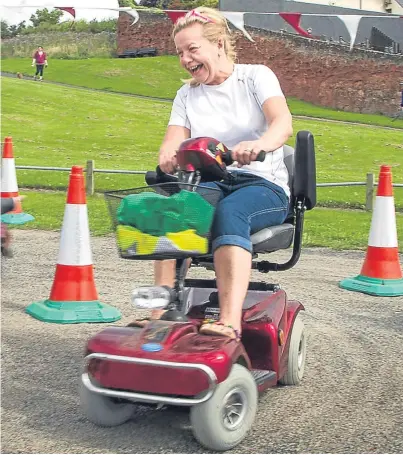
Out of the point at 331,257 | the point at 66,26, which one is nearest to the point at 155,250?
the point at 331,257

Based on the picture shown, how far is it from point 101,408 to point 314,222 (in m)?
7.49

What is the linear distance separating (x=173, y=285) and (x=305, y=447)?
92 centimetres

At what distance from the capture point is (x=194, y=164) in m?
3.46

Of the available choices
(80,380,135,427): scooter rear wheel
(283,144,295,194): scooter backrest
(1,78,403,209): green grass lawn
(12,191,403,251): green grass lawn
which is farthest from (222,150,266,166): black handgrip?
(1,78,403,209): green grass lawn

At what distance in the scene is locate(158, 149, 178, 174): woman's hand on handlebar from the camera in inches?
149

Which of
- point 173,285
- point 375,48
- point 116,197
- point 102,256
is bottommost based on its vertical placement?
point 102,256

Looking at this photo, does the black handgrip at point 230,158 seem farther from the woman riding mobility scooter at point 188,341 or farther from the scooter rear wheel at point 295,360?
the scooter rear wheel at point 295,360

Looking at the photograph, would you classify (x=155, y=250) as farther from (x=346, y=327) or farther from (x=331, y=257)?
(x=331, y=257)

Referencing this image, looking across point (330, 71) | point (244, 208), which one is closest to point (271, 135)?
point (244, 208)

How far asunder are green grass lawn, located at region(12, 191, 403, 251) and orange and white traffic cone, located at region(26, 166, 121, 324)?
3.81 m

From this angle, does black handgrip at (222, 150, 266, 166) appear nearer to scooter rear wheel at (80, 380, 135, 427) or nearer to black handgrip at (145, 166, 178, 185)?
black handgrip at (145, 166, 178, 185)

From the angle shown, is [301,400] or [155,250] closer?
[155,250]

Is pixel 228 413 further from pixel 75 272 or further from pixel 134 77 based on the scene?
pixel 134 77

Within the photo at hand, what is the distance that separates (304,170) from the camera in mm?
3846
